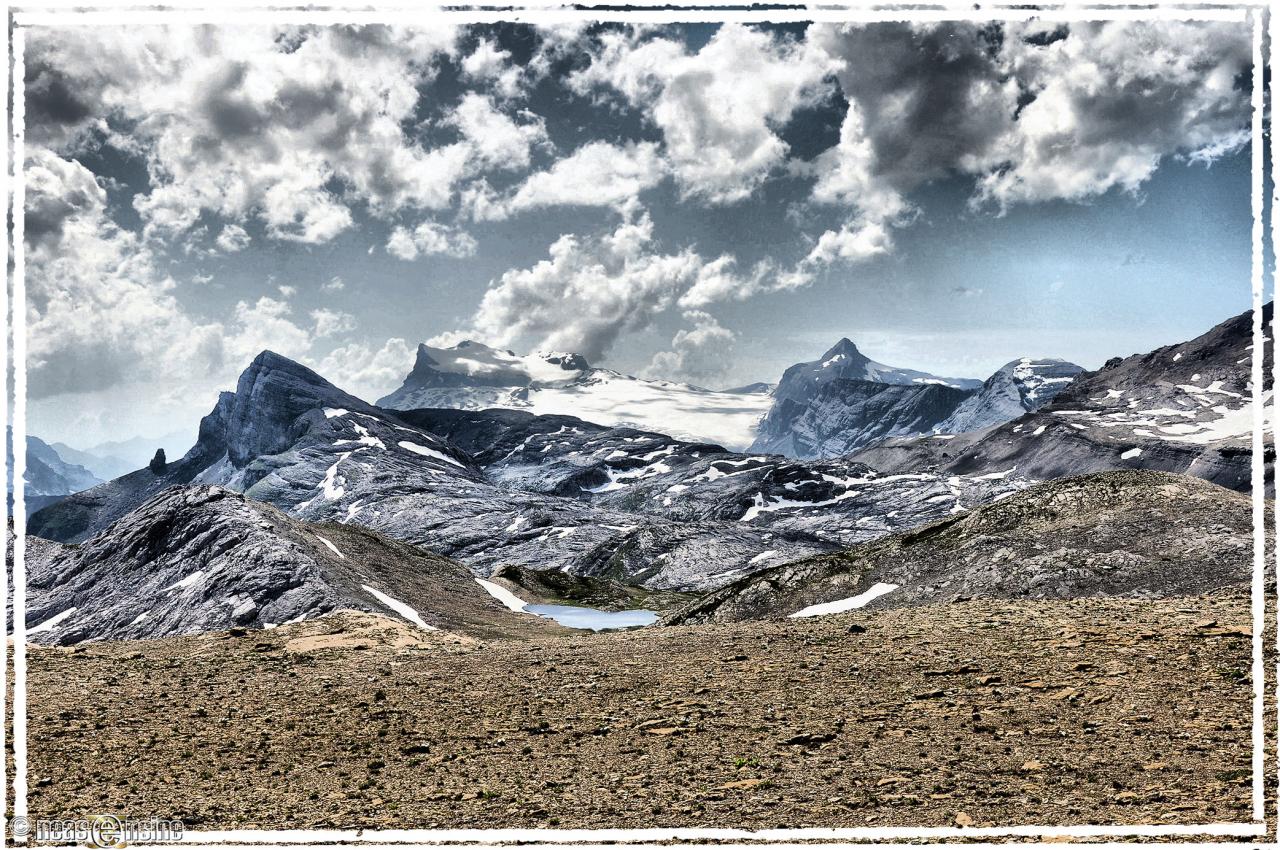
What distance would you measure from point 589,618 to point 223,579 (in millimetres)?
34607

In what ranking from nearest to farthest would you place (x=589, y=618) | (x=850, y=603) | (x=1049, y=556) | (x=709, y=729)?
1. (x=709, y=729)
2. (x=1049, y=556)
3. (x=850, y=603)
4. (x=589, y=618)

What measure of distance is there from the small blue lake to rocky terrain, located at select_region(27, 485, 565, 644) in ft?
23.4

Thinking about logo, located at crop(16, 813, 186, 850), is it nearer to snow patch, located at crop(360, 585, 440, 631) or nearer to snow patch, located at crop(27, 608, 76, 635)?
snow patch, located at crop(360, 585, 440, 631)

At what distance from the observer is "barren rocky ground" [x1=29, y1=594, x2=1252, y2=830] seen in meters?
14.2

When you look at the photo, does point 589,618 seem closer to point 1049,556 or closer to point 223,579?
point 223,579

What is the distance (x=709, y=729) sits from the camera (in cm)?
1834

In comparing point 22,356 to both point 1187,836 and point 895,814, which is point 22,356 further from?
point 1187,836

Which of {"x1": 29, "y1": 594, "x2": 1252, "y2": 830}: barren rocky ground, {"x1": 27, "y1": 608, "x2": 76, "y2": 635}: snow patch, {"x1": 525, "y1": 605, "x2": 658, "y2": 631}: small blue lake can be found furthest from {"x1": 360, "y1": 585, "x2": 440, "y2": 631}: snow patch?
{"x1": 27, "y1": 608, "x2": 76, "y2": 635}: snow patch

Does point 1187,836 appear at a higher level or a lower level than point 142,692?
higher

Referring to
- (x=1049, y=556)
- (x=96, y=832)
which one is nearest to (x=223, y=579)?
(x=96, y=832)

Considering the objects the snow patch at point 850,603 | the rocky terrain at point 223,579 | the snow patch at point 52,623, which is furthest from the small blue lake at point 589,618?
the snow patch at point 52,623

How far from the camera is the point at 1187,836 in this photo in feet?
36.9

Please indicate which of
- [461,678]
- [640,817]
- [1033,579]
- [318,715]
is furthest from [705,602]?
[640,817]

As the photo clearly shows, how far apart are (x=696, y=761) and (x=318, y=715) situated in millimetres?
10590
